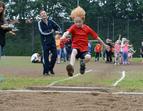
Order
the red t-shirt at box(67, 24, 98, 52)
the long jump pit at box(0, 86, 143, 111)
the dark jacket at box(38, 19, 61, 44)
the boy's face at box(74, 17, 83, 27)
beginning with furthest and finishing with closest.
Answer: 1. the dark jacket at box(38, 19, 61, 44)
2. the red t-shirt at box(67, 24, 98, 52)
3. the boy's face at box(74, 17, 83, 27)
4. the long jump pit at box(0, 86, 143, 111)

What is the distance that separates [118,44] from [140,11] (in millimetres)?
30219

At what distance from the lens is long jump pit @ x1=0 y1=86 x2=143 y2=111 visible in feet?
29.8

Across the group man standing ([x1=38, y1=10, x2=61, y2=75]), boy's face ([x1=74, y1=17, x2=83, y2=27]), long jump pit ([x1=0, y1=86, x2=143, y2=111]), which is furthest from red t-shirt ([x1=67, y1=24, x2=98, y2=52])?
man standing ([x1=38, y1=10, x2=61, y2=75])

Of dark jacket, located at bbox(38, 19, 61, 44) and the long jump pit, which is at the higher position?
dark jacket, located at bbox(38, 19, 61, 44)

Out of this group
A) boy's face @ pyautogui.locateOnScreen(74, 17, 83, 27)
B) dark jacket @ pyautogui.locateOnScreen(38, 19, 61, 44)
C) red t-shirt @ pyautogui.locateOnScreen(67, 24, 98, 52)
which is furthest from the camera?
dark jacket @ pyautogui.locateOnScreen(38, 19, 61, 44)

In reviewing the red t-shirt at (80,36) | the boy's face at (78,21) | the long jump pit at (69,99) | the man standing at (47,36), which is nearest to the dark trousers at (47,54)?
the man standing at (47,36)

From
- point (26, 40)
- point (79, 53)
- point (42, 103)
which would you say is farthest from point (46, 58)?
point (26, 40)

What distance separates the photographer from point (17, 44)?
56344 mm

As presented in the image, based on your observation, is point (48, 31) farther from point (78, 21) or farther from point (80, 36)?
point (78, 21)

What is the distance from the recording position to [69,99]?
402 inches

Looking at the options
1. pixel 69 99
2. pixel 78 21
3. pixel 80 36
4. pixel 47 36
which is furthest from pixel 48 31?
pixel 69 99

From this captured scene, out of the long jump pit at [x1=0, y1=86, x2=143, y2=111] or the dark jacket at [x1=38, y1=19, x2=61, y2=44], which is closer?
the long jump pit at [x1=0, y1=86, x2=143, y2=111]

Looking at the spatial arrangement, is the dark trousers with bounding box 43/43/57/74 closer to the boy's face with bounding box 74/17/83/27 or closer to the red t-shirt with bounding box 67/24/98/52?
the red t-shirt with bounding box 67/24/98/52

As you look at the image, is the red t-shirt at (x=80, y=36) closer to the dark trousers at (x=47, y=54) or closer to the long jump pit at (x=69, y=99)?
the long jump pit at (x=69, y=99)
